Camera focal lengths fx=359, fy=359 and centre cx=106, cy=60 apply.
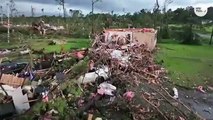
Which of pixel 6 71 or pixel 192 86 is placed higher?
pixel 6 71

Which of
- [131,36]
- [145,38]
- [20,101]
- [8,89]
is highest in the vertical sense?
[131,36]

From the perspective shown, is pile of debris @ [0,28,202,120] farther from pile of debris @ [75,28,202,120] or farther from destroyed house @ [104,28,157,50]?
destroyed house @ [104,28,157,50]

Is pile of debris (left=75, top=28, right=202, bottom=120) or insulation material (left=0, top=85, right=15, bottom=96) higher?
insulation material (left=0, top=85, right=15, bottom=96)

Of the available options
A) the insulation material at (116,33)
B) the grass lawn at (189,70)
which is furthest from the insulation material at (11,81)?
the insulation material at (116,33)

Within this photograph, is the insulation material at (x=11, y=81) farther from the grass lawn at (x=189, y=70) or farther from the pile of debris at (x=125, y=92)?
the grass lawn at (x=189, y=70)

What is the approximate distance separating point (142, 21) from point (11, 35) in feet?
49.5

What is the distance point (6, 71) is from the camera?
1065cm

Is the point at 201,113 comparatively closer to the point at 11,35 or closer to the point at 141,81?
the point at 141,81

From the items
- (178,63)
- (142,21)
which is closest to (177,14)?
(142,21)

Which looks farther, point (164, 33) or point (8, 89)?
point (164, 33)

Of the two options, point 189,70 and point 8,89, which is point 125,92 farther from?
point 189,70

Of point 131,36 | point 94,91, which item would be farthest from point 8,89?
point 131,36

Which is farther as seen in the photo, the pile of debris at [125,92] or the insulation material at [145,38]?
the insulation material at [145,38]

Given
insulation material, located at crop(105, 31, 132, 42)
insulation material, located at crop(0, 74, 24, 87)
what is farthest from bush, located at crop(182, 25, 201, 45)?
insulation material, located at crop(0, 74, 24, 87)
